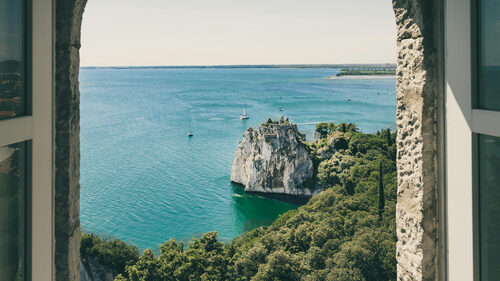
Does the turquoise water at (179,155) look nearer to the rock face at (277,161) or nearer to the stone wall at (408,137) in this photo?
the rock face at (277,161)

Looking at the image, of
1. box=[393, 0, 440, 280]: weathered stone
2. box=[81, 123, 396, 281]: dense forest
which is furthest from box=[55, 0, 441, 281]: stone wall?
box=[81, 123, 396, 281]: dense forest

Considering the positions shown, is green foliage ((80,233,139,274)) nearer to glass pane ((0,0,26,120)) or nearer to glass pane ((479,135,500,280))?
glass pane ((0,0,26,120))

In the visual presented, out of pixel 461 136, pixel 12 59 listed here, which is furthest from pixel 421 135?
pixel 12 59

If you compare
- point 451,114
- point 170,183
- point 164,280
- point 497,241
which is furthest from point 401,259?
point 170,183

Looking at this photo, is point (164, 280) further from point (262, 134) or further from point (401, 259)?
point (262, 134)

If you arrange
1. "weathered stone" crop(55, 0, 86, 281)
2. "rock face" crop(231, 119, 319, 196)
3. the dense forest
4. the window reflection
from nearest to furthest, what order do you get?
1. the window reflection
2. "weathered stone" crop(55, 0, 86, 281)
3. the dense forest
4. "rock face" crop(231, 119, 319, 196)
